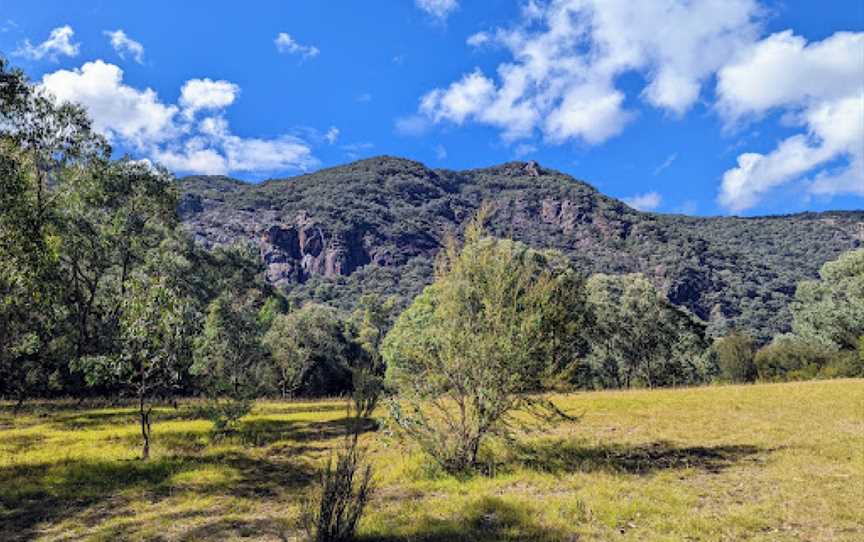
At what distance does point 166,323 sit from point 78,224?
904 inches

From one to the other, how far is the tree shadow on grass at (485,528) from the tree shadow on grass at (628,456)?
416cm

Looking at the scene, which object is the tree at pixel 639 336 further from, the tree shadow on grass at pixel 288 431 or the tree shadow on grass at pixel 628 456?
the tree shadow on grass at pixel 628 456

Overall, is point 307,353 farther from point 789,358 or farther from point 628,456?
point 789,358

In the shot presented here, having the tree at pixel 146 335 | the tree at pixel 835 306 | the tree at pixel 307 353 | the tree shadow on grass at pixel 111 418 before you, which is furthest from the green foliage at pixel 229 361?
the tree at pixel 835 306

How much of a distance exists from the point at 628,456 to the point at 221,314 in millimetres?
26317

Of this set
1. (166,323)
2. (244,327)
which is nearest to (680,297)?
(244,327)

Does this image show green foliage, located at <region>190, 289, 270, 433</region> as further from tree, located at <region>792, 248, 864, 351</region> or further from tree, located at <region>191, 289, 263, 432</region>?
tree, located at <region>792, 248, 864, 351</region>

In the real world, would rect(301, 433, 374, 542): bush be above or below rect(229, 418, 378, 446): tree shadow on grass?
above

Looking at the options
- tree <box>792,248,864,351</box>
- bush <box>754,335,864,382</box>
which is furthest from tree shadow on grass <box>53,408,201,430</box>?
tree <box>792,248,864,351</box>

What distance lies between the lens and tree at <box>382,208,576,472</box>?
14406mm

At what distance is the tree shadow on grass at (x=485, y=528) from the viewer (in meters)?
9.03

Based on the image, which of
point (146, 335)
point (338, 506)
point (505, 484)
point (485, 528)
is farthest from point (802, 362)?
point (146, 335)

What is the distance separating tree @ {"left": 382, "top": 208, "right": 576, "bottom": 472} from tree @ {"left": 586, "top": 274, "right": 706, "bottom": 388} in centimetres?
4666

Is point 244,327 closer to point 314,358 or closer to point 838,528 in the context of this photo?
point 838,528
